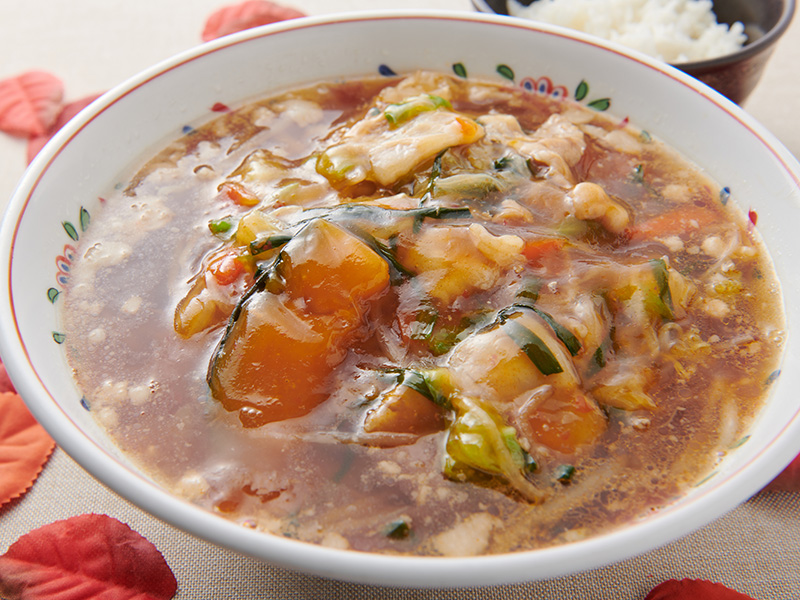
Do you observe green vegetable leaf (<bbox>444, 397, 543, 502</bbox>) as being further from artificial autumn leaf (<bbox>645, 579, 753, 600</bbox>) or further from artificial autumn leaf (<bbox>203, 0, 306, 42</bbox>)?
artificial autumn leaf (<bbox>203, 0, 306, 42</bbox>)

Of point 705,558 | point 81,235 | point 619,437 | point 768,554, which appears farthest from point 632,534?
point 81,235

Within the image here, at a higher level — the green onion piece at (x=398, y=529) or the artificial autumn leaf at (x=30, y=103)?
the artificial autumn leaf at (x=30, y=103)

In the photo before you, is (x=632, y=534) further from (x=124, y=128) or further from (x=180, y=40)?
(x=180, y=40)

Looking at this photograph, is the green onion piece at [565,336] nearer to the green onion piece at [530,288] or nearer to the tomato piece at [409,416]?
the green onion piece at [530,288]

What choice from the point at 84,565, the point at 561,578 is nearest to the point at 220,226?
the point at 84,565

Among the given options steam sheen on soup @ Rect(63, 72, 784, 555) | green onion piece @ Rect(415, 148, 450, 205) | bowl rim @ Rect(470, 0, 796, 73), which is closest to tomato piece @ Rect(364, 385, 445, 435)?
steam sheen on soup @ Rect(63, 72, 784, 555)

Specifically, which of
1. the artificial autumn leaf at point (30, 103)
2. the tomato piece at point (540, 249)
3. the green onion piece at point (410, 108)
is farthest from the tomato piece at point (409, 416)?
the artificial autumn leaf at point (30, 103)
